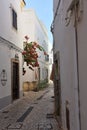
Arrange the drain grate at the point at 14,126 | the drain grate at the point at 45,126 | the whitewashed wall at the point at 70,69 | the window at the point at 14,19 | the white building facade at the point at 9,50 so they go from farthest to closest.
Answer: the window at the point at 14,19, the white building facade at the point at 9,50, the drain grate at the point at 14,126, the drain grate at the point at 45,126, the whitewashed wall at the point at 70,69

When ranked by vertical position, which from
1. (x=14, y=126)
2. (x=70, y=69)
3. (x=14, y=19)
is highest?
(x=14, y=19)

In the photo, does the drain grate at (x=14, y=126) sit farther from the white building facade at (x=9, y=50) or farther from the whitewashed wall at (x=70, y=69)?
the white building facade at (x=9, y=50)

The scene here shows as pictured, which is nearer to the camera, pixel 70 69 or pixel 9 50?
pixel 70 69

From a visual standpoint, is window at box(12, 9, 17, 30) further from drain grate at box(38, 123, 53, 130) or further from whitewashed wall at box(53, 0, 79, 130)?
whitewashed wall at box(53, 0, 79, 130)

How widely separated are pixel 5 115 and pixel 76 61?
686 cm

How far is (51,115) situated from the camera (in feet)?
36.2

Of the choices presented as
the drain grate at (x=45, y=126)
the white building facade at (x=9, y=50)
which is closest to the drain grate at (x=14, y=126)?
the drain grate at (x=45, y=126)

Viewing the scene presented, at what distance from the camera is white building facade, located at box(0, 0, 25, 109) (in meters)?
13.3

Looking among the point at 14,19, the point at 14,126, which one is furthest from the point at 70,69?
the point at 14,19

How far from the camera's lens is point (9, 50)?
48.8ft

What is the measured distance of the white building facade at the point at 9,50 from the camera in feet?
43.7

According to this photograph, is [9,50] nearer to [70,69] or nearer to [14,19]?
[14,19]

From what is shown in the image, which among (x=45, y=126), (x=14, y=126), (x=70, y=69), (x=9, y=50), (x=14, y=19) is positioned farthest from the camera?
(x=14, y=19)

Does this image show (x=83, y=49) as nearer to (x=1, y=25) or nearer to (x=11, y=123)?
(x=11, y=123)
